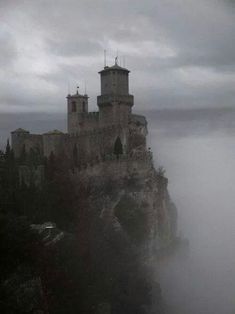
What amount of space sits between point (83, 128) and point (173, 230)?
43.9 feet

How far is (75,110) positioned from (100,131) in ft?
11.0

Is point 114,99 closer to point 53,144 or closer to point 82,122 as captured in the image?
point 82,122

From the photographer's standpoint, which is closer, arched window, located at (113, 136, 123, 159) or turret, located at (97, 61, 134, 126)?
arched window, located at (113, 136, 123, 159)

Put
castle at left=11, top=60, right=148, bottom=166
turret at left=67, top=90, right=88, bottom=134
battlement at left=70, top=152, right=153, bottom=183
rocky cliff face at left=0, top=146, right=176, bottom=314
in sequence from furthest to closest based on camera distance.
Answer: turret at left=67, top=90, right=88, bottom=134
castle at left=11, top=60, right=148, bottom=166
battlement at left=70, top=152, right=153, bottom=183
rocky cliff face at left=0, top=146, right=176, bottom=314

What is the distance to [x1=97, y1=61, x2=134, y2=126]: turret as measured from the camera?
37.5m

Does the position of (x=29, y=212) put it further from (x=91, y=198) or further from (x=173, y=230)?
(x=173, y=230)

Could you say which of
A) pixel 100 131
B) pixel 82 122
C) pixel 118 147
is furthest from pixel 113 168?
pixel 82 122

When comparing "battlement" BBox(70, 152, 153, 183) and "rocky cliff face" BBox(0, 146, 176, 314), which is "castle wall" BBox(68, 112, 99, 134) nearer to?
"rocky cliff face" BBox(0, 146, 176, 314)

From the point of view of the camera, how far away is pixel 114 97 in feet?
123

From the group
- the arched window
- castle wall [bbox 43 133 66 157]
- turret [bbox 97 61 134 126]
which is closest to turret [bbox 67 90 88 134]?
castle wall [bbox 43 133 66 157]

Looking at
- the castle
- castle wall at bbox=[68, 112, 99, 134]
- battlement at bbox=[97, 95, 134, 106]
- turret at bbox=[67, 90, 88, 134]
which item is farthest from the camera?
turret at bbox=[67, 90, 88, 134]

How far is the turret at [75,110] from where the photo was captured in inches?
1542

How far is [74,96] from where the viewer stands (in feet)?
129

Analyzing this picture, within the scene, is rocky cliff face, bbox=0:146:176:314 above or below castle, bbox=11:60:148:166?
below
